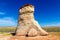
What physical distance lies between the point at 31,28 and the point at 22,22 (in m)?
2.71

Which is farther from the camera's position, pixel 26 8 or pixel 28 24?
pixel 26 8

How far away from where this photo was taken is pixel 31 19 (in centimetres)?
3200

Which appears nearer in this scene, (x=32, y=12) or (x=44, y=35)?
(x=44, y=35)

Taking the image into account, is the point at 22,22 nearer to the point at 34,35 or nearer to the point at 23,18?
the point at 23,18

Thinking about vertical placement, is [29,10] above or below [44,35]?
above

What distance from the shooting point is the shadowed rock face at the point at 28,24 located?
1213 inches

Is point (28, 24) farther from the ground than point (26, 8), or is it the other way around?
point (26, 8)

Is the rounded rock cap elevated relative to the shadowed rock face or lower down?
elevated

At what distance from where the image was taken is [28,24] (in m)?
31.7

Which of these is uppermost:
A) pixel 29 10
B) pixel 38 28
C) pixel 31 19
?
pixel 29 10

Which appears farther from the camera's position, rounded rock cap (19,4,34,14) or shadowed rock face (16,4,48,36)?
rounded rock cap (19,4,34,14)

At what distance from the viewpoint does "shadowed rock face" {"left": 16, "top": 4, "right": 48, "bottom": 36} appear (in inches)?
1213

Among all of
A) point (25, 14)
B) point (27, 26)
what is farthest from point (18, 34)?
point (25, 14)

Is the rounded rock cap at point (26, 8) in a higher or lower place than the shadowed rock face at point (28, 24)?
higher
